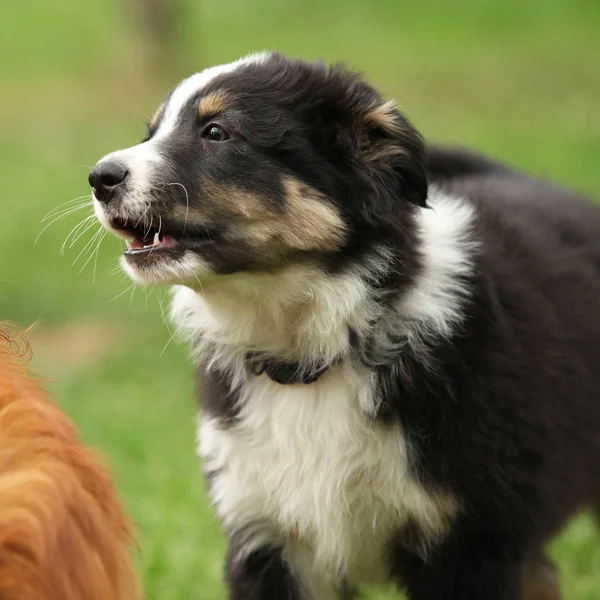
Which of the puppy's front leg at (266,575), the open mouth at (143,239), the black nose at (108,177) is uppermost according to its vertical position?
the black nose at (108,177)

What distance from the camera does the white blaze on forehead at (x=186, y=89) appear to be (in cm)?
403

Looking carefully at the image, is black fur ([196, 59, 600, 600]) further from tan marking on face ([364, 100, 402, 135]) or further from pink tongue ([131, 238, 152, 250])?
pink tongue ([131, 238, 152, 250])

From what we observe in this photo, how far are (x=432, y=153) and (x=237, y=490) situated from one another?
205 cm

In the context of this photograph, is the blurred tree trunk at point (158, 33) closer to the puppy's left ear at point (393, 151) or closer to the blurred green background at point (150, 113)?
the blurred green background at point (150, 113)

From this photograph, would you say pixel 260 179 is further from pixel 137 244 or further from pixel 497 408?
pixel 497 408

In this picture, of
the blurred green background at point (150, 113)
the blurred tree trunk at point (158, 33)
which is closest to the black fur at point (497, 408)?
the blurred green background at point (150, 113)

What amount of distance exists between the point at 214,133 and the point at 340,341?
821mm

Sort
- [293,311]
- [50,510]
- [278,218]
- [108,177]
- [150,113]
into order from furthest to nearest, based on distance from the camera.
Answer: [150,113] < [293,311] < [278,218] < [108,177] < [50,510]

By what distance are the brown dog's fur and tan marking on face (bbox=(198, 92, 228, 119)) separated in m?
1.19

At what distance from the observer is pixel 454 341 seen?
3947 millimetres

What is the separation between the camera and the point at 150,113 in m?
4.54

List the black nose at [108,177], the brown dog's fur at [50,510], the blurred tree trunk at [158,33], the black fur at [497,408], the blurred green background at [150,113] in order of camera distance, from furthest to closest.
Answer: the blurred tree trunk at [158,33], the blurred green background at [150,113], the black fur at [497,408], the black nose at [108,177], the brown dog's fur at [50,510]

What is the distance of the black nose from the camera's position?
148 inches

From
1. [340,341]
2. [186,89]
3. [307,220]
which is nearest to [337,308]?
[340,341]
